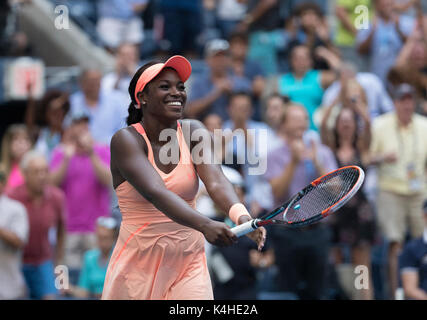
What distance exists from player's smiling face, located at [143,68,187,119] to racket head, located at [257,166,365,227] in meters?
0.70

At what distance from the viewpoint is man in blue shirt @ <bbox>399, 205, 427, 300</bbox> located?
6059 mm

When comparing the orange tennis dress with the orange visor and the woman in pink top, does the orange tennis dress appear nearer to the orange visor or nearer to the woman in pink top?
the orange visor

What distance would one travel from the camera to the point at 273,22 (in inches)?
362

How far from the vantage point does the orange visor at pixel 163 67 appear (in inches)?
155

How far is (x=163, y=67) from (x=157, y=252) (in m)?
0.90

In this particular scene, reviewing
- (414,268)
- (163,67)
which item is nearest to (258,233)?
(163,67)

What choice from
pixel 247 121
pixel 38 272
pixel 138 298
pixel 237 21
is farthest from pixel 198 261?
pixel 237 21

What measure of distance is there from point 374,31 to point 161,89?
515 cm

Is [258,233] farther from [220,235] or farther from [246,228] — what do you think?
[220,235]

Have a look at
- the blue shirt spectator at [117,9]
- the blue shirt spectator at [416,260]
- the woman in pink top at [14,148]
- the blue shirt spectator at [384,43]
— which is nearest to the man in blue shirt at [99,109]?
the woman in pink top at [14,148]

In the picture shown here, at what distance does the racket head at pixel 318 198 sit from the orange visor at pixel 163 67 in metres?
0.82

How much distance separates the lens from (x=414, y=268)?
613 cm

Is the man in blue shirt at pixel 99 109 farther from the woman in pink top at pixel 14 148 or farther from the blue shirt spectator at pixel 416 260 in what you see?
the blue shirt spectator at pixel 416 260

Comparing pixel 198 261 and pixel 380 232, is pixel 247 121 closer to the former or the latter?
pixel 380 232
